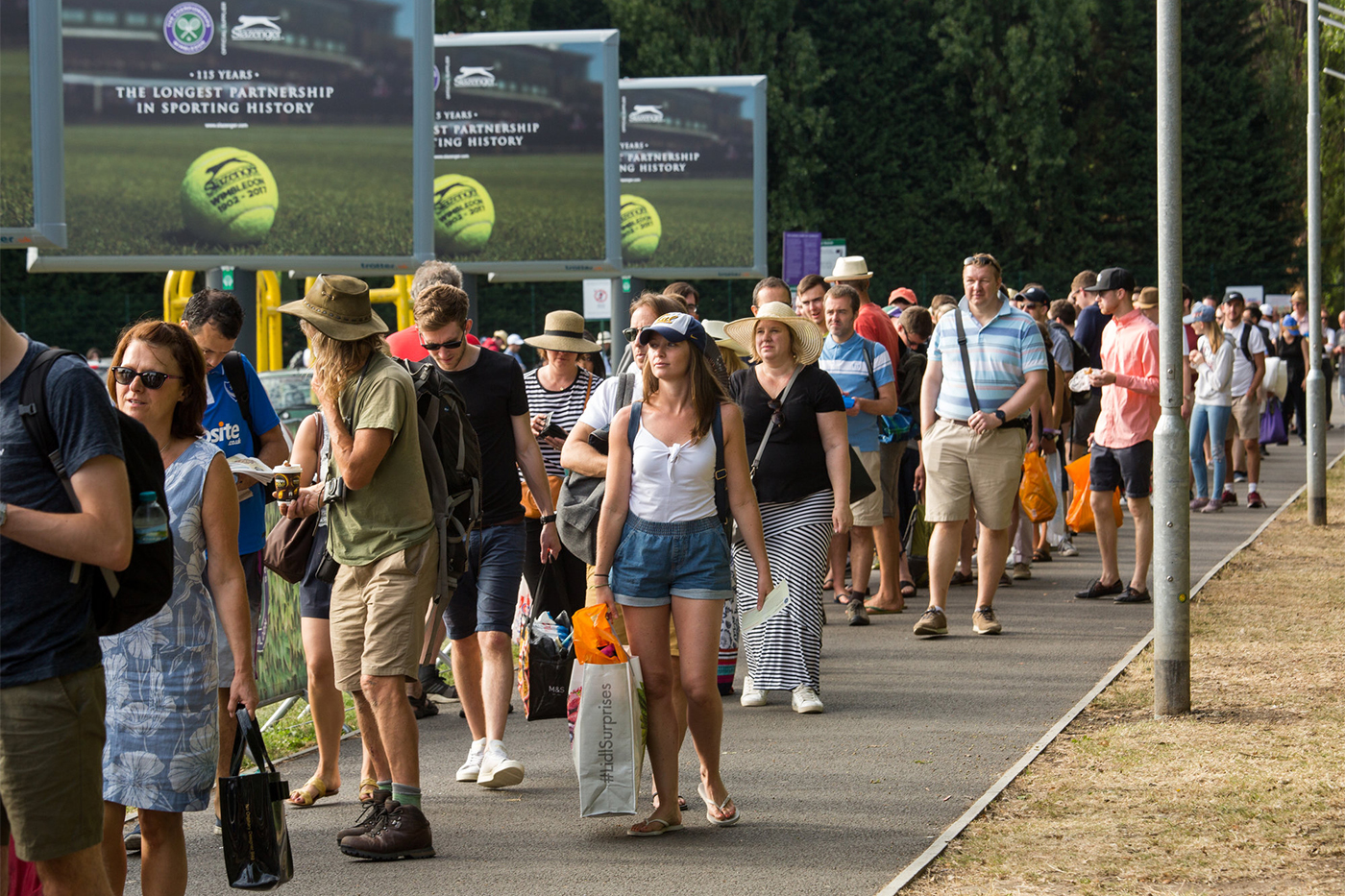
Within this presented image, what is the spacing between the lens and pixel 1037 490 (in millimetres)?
11625

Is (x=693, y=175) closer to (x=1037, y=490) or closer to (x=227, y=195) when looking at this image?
(x=227, y=195)

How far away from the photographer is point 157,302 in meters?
39.3

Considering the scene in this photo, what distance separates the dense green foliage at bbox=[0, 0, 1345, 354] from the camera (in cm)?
4653

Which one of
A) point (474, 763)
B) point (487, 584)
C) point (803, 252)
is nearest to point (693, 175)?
point (803, 252)

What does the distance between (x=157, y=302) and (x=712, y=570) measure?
36.0 metres

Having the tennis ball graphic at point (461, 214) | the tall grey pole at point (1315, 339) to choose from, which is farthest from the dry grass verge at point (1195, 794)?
the tennis ball graphic at point (461, 214)

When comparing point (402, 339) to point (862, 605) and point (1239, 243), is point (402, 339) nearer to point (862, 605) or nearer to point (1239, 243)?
point (862, 605)

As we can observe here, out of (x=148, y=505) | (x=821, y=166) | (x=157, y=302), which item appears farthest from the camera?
(x=821, y=166)

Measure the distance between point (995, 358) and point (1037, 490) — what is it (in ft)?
8.36

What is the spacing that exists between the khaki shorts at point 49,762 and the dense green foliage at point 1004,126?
4182 centimetres

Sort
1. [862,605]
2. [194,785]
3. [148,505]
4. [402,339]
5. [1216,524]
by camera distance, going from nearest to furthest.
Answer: [148,505] → [194,785] → [402,339] → [862,605] → [1216,524]

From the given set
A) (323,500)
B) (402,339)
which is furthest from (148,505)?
(402,339)

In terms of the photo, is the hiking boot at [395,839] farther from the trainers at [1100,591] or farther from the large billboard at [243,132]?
the large billboard at [243,132]

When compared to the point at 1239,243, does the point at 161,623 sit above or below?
below
